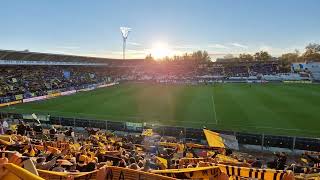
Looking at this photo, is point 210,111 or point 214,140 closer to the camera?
point 214,140

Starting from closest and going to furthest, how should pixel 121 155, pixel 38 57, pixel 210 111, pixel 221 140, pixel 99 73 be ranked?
pixel 121 155, pixel 221 140, pixel 210 111, pixel 38 57, pixel 99 73

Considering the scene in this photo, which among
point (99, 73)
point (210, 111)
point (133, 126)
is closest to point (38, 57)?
point (99, 73)

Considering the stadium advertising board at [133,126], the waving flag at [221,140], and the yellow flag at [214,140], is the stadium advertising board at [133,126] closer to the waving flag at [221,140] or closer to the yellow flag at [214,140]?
the waving flag at [221,140]

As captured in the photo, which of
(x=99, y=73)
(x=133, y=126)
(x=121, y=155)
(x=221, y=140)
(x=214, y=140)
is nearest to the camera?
(x=121, y=155)

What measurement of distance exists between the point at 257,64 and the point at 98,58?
45047mm

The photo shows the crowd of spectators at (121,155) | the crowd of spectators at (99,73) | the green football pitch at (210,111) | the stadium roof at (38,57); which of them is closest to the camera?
the crowd of spectators at (121,155)

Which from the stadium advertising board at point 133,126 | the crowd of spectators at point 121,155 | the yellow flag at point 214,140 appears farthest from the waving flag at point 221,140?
the stadium advertising board at point 133,126

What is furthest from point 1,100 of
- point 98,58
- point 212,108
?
point 98,58

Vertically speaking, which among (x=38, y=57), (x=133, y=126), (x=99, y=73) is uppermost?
(x=38, y=57)

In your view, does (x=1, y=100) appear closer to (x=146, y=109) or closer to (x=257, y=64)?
(x=146, y=109)

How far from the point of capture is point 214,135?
67.1 feet

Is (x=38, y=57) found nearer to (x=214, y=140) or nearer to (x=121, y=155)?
(x=214, y=140)

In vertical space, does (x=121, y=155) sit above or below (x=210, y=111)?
above

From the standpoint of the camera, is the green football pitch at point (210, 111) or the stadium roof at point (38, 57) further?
the stadium roof at point (38, 57)
